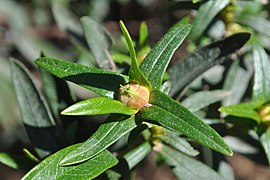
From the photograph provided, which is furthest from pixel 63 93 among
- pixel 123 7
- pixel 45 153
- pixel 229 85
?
pixel 123 7

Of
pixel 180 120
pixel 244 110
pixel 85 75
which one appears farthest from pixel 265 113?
pixel 85 75

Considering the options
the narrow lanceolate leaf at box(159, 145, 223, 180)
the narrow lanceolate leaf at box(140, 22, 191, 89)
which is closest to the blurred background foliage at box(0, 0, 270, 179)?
the narrow lanceolate leaf at box(159, 145, 223, 180)

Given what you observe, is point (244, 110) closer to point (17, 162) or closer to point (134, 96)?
point (134, 96)

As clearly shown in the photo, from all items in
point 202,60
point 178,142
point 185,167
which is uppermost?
point 202,60

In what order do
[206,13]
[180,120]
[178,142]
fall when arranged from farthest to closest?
[206,13], [178,142], [180,120]

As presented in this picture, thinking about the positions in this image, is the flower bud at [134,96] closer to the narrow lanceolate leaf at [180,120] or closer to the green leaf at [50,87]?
the narrow lanceolate leaf at [180,120]

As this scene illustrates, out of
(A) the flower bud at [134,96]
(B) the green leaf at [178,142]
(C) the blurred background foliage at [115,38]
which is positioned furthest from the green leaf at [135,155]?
(A) the flower bud at [134,96]

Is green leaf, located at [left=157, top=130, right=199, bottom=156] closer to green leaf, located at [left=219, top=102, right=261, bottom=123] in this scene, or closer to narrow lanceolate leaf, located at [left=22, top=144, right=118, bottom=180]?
green leaf, located at [left=219, top=102, right=261, bottom=123]
